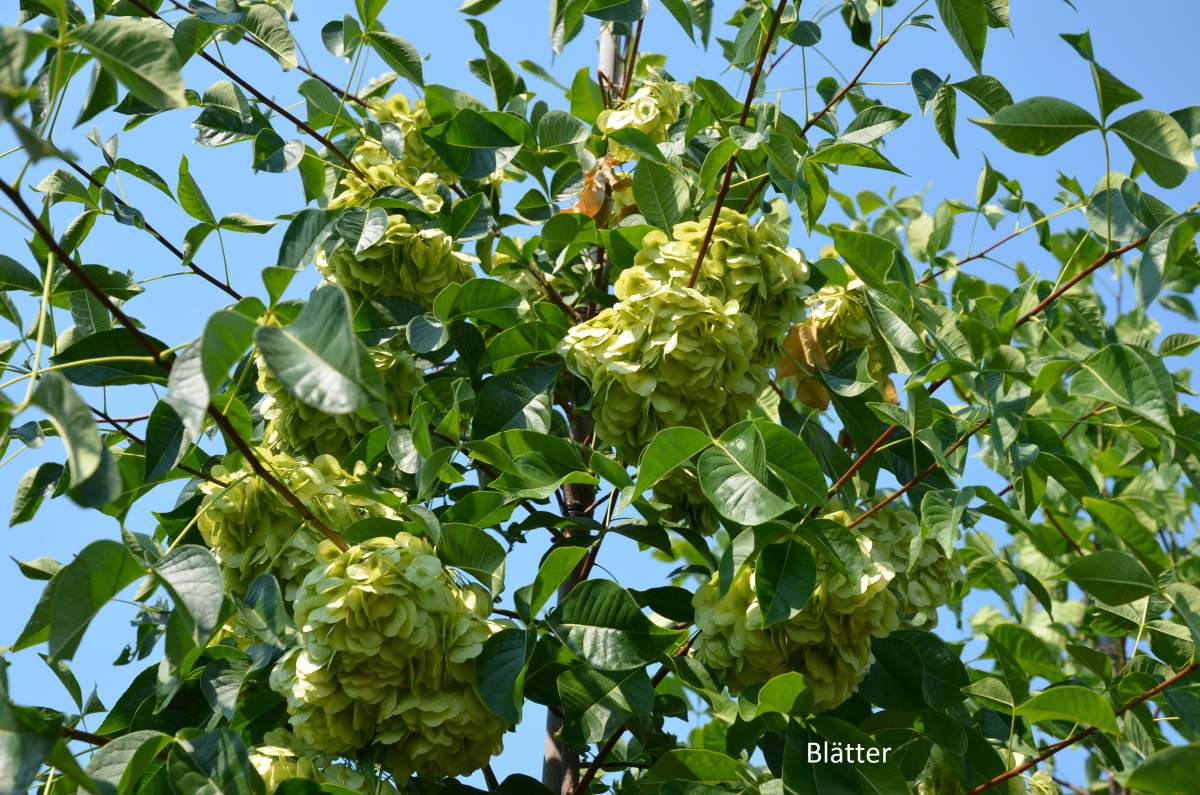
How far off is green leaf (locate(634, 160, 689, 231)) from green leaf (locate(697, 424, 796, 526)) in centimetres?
58

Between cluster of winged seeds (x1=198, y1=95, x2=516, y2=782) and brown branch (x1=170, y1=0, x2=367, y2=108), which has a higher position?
brown branch (x1=170, y1=0, x2=367, y2=108)

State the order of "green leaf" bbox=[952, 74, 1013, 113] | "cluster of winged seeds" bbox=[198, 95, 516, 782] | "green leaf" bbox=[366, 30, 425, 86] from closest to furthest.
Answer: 1. "cluster of winged seeds" bbox=[198, 95, 516, 782]
2. "green leaf" bbox=[952, 74, 1013, 113]
3. "green leaf" bbox=[366, 30, 425, 86]

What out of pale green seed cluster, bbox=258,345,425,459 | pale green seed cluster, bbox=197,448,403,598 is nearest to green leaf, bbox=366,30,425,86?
pale green seed cluster, bbox=258,345,425,459

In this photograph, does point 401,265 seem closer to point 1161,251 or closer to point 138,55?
point 138,55

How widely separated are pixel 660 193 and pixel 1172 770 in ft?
3.83

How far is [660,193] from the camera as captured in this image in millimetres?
1908

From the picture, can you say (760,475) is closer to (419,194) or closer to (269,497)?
(269,497)

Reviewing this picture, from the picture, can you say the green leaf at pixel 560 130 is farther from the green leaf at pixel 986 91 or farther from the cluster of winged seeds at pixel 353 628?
the green leaf at pixel 986 91

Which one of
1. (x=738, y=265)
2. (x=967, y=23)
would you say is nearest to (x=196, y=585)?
(x=738, y=265)

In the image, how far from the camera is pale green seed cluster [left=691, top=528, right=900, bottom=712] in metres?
1.63

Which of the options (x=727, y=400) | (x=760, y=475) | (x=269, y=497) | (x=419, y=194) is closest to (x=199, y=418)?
(x=760, y=475)

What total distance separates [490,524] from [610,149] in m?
1.02

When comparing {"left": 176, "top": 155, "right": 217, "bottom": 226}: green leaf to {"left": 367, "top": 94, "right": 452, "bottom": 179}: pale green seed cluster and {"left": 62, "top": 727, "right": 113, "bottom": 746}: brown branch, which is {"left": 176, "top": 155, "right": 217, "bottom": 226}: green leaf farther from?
{"left": 62, "top": 727, "right": 113, "bottom": 746}: brown branch

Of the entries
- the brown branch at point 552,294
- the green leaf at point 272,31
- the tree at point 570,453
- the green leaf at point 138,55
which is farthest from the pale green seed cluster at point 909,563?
the green leaf at point 272,31
